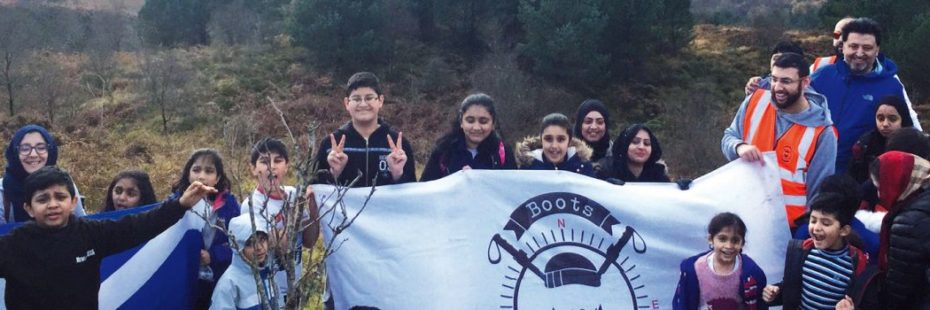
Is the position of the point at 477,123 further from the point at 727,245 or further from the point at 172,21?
the point at 172,21

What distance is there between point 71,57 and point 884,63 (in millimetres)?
29434

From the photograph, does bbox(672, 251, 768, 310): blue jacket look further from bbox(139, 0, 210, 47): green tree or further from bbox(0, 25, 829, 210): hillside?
bbox(139, 0, 210, 47): green tree

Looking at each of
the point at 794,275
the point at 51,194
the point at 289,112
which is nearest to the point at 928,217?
the point at 794,275

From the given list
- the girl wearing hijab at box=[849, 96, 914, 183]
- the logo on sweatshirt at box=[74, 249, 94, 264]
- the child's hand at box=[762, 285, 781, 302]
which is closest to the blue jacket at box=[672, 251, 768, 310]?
the child's hand at box=[762, 285, 781, 302]

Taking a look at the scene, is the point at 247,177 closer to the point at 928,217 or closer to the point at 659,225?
the point at 659,225

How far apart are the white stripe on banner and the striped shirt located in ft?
12.1

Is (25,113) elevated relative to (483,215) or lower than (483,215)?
elevated

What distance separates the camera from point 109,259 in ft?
15.5

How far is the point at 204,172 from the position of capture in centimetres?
486

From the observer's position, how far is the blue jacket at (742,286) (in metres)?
4.18

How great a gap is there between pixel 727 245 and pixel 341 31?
23489 mm

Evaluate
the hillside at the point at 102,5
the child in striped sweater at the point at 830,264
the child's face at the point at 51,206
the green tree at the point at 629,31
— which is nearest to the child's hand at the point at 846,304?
the child in striped sweater at the point at 830,264

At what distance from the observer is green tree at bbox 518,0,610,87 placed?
78.5 feet

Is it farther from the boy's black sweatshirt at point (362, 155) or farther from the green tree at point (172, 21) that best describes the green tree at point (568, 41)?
the boy's black sweatshirt at point (362, 155)
